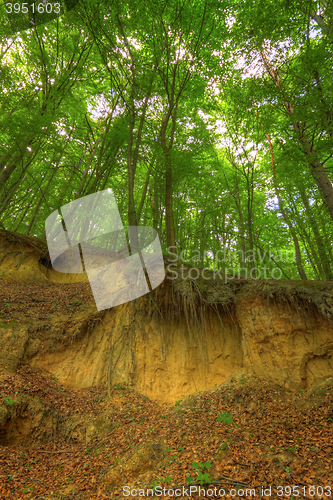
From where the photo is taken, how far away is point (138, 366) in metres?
7.16

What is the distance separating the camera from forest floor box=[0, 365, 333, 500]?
135 inches

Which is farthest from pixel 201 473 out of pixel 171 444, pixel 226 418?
pixel 226 418

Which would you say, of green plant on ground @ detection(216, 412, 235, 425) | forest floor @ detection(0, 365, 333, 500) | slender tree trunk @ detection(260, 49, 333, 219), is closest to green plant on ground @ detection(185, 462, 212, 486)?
forest floor @ detection(0, 365, 333, 500)

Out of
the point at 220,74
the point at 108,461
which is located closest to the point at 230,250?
the point at 220,74

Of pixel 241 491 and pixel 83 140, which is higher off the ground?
pixel 83 140

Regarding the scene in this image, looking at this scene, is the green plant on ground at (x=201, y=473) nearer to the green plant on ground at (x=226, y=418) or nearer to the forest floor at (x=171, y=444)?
the forest floor at (x=171, y=444)

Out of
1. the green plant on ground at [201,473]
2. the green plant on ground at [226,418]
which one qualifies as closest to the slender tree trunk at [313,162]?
the green plant on ground at [226,418]

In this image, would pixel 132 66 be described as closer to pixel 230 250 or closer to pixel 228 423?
pixel 228 423

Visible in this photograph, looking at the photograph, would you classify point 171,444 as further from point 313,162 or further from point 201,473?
point 313,162

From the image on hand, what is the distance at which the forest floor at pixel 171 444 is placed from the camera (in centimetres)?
342

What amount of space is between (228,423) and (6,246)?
445 inches

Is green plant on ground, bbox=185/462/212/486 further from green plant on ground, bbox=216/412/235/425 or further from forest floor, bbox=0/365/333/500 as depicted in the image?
green plant on ground, bbox=216/412/235/425

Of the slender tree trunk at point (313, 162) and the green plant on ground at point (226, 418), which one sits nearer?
the green plant on ground at point (226, 418)

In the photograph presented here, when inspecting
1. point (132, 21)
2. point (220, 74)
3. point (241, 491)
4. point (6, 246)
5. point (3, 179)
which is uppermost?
point (220, 74)
